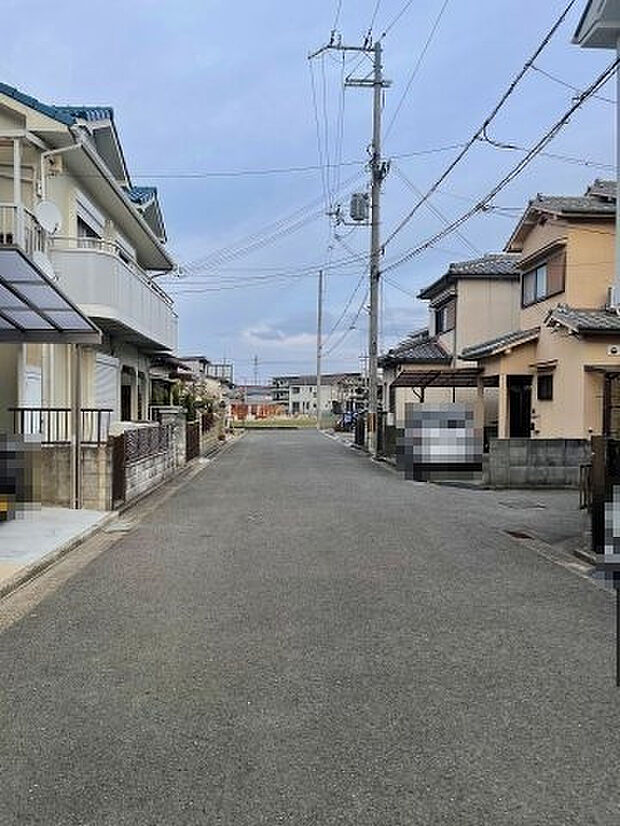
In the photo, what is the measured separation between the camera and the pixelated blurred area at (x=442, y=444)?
18.3 metres

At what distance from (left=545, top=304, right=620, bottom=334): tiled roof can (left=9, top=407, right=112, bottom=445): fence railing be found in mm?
10260

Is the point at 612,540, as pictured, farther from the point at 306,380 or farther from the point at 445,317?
the point at 306,380

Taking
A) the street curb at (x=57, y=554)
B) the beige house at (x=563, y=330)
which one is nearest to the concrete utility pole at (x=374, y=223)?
the beige house at (x=563, y=330)

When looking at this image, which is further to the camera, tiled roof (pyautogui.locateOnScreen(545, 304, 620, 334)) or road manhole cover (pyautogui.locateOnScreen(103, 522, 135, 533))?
tiled roof (pyautogui.locateOnScreen(545, 304, 620, 334))

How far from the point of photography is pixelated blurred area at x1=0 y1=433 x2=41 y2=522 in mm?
10086

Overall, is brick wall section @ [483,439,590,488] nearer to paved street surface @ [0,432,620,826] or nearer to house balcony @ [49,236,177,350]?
paved street surface @ [0,432,620,826]

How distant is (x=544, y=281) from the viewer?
2047 centimetres

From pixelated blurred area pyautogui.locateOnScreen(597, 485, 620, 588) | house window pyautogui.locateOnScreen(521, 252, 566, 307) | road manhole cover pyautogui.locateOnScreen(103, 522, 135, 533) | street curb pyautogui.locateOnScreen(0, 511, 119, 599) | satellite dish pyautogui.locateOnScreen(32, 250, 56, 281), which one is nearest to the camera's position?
street curb pyautogui.locateOnScreen(0, 511, 119, 599)

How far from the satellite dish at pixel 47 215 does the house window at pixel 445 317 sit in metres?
18.3

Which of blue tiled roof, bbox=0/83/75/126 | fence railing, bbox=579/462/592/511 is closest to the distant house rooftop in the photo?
fence railing, bbox=579/462/592/511

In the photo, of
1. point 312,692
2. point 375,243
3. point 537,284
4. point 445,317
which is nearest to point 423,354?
point 445,317

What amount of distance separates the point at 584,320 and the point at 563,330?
0.76m

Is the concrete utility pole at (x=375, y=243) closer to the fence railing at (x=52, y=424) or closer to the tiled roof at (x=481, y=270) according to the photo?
the tiled roof at (x=481, y=270)

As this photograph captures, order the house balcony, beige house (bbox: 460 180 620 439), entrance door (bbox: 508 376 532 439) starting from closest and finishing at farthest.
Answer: the house balcony → beige house (bbox: 460 180 620 439) → entrance door (bbox: 508 376 532 439)
